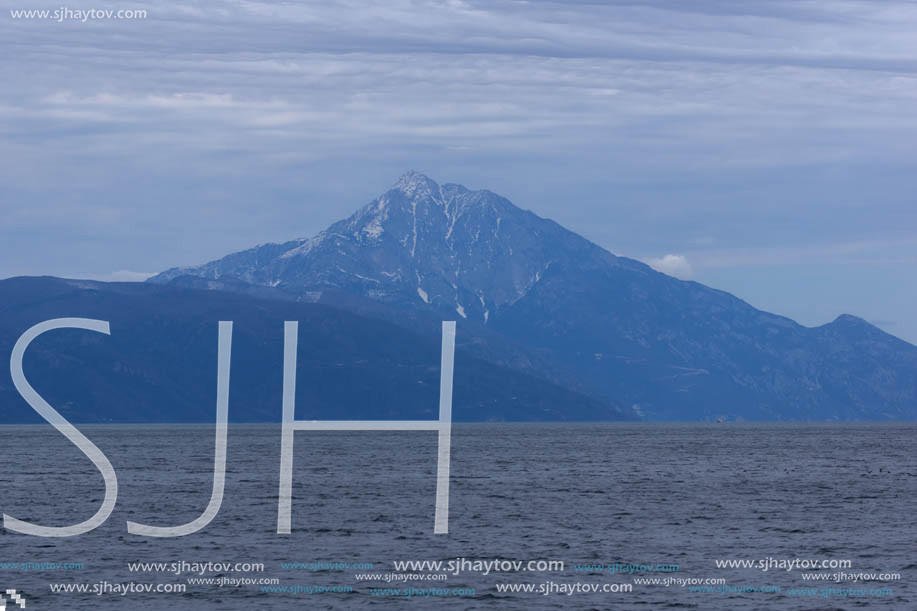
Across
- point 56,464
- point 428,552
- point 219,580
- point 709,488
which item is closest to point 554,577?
point 428,552

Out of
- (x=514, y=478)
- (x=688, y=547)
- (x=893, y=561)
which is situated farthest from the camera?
(x=514, y=478)

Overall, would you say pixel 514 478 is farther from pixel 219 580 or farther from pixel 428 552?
pixel 219 580

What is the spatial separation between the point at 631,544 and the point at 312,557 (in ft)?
66.2

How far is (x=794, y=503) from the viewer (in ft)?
352

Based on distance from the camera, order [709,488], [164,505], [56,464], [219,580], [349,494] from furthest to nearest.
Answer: [56,464] → [709,488] → [349,494] → [164,505] → [219,580]

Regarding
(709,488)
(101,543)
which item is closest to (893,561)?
(101,543)

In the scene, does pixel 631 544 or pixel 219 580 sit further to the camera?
pixel 631 544

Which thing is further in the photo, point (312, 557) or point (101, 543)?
point (101, 543)

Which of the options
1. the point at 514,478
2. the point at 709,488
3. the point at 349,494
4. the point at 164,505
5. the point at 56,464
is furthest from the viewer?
the point at 56,464

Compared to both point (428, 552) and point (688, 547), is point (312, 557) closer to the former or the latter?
point (428, 552)

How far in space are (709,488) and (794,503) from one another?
18501 mm

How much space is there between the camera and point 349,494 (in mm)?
115375

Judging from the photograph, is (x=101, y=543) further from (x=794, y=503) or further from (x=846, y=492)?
(x=846, y=492)

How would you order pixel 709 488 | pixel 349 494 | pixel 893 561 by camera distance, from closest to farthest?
pixel 893 561
pixel 349 494
pixel 709 488
